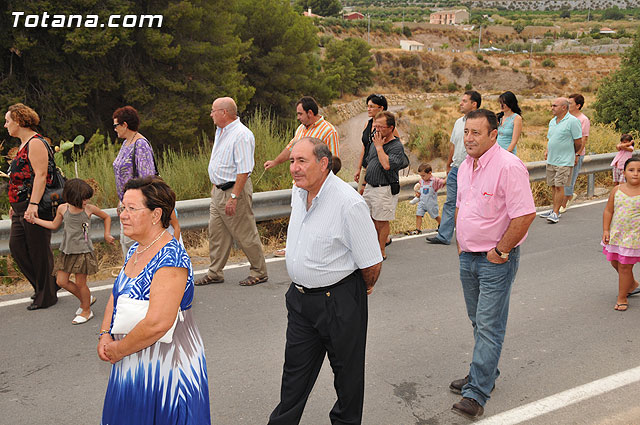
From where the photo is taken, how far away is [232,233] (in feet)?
23.0

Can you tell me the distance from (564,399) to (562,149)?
616 cm

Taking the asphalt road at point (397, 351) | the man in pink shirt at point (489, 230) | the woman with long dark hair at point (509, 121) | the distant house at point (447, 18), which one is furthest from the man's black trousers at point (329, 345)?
the distant house at point (447, 18)

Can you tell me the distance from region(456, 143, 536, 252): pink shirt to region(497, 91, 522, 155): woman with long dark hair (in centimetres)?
442

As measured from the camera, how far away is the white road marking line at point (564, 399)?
4402mm

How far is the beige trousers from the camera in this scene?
6.96m

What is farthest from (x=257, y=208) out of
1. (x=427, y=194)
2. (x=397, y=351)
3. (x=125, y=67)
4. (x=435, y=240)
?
(x=125, y=67)

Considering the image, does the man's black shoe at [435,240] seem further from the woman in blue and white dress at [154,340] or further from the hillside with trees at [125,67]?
the hillside with trees at [125,67]

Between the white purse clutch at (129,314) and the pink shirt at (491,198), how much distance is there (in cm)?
229

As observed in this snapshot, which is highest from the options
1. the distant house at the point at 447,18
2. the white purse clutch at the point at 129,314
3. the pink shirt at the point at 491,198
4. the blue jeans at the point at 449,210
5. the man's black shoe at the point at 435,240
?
the distant house at the point at 447,18

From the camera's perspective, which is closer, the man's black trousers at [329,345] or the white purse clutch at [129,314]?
the white purse clutch at [129,314]

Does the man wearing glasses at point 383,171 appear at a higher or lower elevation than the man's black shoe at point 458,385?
higher

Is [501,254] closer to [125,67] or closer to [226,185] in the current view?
[226,185]

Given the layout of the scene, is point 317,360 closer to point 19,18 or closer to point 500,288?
point 500,288

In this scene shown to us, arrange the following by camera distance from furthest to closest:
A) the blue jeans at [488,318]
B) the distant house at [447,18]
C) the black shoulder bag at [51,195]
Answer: the distant house at [447,18] → the black shoulder bag at [51,195] → the blue jeans at [488,318]
